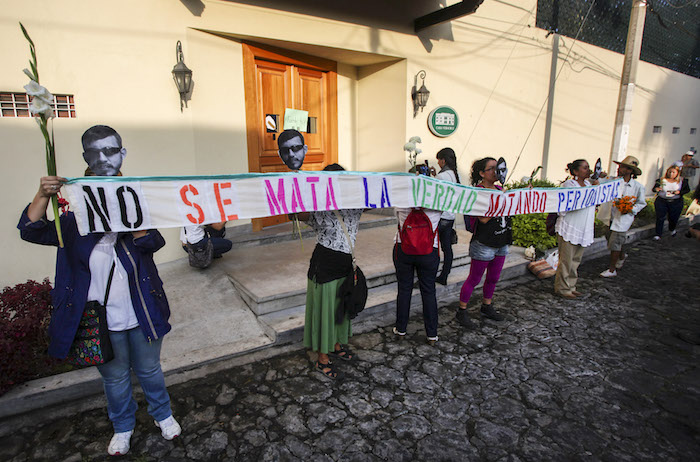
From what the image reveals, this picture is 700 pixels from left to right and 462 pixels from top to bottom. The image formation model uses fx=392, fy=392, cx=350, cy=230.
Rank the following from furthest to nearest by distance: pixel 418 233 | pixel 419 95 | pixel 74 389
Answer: pixel 419 95 → pixel 418 233 → pixel 74 389

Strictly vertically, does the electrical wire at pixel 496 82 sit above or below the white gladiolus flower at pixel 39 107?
above

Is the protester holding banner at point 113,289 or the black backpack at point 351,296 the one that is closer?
the protester holding banner at point 113,289

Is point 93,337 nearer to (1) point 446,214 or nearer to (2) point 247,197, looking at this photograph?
(2) point 247,197

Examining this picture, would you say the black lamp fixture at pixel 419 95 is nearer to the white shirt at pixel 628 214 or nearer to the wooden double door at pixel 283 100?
the wooden double door at pixel 283 100

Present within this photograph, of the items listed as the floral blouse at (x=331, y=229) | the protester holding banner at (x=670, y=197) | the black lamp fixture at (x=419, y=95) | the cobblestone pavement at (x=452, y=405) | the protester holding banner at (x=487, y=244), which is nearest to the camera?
the cobblestone pavement at (x=452, y=405)

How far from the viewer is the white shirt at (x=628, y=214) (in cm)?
593

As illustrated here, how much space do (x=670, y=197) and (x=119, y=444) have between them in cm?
1050

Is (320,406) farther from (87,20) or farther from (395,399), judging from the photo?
(87,20)

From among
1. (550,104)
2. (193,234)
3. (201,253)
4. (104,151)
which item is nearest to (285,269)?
(201,253)

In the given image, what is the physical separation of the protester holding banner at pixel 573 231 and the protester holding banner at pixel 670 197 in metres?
4.97

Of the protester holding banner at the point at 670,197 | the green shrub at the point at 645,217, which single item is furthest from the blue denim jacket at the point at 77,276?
the green shrub at the point at 645,217

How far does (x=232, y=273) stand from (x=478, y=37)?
7014mm

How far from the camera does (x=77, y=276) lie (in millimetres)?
2332

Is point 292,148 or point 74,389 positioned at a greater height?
point 292,148
